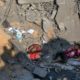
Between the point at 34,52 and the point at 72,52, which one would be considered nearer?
the point at 72,52

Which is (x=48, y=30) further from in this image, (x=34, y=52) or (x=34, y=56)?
(x=34, y=56)

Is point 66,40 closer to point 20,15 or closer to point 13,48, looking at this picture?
point 20,15

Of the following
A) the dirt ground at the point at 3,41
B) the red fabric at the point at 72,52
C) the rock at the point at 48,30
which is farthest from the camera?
the rock at the point at 48,30

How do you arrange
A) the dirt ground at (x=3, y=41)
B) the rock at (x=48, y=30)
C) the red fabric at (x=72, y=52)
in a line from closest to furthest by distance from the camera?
the dirt ground at (x=3, y=41) → the red fabric at (x=72, y=52) → the rock at (x=48, y=30)

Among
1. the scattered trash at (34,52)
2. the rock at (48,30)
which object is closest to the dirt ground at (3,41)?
the scattered trash at (34,52)

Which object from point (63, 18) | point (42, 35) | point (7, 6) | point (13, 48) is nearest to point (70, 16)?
point (63, 18)

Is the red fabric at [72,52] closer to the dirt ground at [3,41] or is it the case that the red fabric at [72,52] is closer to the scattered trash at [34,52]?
the scattered trash at [34,52]

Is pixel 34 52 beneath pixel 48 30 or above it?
beneath

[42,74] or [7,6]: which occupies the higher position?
[7,6]

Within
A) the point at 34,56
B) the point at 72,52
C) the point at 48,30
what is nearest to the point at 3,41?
the point at 34,56

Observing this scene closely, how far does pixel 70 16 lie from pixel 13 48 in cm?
342

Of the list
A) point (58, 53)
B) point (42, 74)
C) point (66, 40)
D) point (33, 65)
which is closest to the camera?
point (42, 74)

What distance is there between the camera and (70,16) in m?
15.1

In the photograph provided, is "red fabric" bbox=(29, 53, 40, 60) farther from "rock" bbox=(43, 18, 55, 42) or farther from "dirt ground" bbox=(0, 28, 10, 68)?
"rock" bbox=(43, 18, 55, 42)
